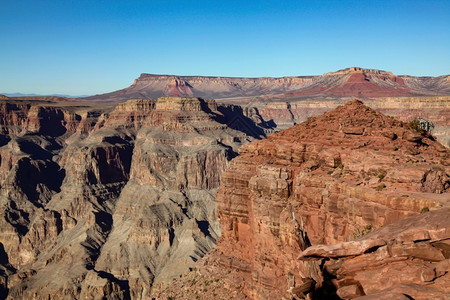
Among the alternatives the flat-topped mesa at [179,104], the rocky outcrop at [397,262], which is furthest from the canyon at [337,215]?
the flat-topped mesa at [179,104]

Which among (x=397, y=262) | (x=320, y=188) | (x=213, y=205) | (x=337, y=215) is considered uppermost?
(x=320, y=188)

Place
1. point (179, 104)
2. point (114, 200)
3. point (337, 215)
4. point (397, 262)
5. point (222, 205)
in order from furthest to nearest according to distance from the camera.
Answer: point (179, 104)
point (114, 200)
point (222, 205)
point (337, 215)
point (397, 262)

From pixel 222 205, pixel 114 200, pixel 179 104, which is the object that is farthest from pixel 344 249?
pixel 179 104

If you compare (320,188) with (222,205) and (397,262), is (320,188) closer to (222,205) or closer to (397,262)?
(397,262)

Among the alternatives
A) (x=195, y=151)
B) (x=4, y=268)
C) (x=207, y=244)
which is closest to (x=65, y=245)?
(x=4, y=268)

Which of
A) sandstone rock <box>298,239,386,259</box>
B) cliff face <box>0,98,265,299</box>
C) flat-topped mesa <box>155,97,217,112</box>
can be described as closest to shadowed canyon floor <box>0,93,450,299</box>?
sandstone rock <box>298,239,386,259</box>

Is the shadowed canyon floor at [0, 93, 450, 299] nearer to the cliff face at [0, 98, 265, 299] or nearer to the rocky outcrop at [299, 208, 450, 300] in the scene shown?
the rocky outcrop at [299, 208, 450, 300]
